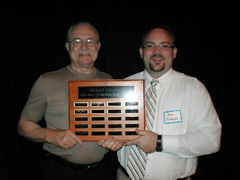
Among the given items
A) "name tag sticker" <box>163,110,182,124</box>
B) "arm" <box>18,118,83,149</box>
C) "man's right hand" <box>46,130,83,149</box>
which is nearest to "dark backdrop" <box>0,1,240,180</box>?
"arm" <box>18,118,83,149</box>

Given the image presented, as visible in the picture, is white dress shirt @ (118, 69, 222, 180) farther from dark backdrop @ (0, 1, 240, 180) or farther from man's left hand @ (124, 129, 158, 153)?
dark backdrop @ (0, 1, 240, 180)

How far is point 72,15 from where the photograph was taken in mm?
1766

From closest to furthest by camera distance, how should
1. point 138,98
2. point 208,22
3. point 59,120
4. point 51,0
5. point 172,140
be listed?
point 138,98 → point 172,140 → point 59,120 → point 51,0 → point 208,22

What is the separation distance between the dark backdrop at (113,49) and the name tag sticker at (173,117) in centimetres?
85

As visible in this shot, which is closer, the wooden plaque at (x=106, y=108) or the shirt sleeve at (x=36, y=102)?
the wooden plaque at (x=106, y=108)

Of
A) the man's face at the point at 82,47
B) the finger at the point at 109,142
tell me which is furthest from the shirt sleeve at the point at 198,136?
the man's face at the point at 82,47

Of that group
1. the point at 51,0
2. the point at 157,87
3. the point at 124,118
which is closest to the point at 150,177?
the point at 124,118

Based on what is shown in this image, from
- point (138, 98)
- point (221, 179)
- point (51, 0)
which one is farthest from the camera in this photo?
point (221, 179)

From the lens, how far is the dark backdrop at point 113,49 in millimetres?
1719

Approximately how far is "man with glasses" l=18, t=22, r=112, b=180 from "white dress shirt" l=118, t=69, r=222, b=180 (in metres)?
0.37

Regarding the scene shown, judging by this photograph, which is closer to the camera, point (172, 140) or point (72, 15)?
point (172, 140)

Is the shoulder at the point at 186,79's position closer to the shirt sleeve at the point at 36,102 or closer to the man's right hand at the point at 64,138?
the man's right hand at the point at 64,138

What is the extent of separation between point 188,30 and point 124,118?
5.03 feet

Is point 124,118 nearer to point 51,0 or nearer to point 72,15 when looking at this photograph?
point 72,15
